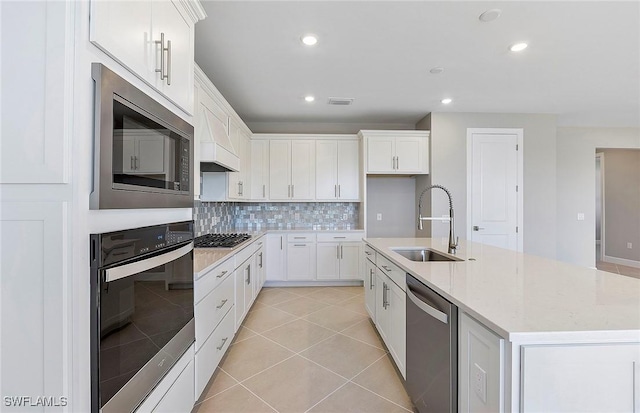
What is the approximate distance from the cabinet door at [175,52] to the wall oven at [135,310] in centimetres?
65

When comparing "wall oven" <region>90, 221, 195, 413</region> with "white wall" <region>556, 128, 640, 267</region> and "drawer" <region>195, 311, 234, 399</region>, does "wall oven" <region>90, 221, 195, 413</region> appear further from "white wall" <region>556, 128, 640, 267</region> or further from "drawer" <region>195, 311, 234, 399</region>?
"white wall" <region>556, 128, 640, 267</region>

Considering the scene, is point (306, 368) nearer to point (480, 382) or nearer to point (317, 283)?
point (480, 382)

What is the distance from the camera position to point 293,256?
4.41 meters

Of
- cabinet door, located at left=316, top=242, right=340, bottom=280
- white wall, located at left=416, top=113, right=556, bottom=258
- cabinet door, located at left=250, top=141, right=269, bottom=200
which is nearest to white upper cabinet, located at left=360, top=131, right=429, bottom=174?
white wall, located at left=416, top=113, right=556, bottom=258

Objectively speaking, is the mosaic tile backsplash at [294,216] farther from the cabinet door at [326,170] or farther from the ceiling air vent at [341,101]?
the ceiling air vent at [341,101]

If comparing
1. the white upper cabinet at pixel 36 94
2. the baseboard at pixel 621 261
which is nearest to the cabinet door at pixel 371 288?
the white upper cabinet at pixel 36 94

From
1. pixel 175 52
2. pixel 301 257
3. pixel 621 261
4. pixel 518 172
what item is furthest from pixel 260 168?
pixel 621 261

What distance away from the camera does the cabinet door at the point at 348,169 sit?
4.65 m

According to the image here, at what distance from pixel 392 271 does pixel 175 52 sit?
1893mm

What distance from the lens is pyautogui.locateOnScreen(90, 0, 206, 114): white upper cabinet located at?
3.10 feet

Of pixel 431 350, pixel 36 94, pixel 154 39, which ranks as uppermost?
pixel 154 39

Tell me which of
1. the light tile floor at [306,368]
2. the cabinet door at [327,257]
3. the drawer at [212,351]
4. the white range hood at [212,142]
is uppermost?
the white range hood at [212,142]

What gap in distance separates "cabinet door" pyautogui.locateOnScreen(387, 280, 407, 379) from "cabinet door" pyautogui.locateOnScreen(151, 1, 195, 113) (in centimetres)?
174

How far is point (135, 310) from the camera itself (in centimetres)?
108
